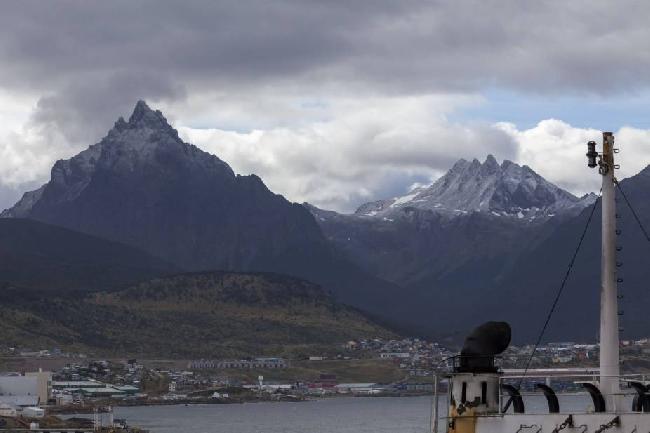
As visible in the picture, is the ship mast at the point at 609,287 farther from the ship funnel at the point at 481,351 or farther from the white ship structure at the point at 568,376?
the ship funnel at the point at 481,351

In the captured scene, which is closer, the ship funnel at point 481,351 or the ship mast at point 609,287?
the ship mast at point 609,287

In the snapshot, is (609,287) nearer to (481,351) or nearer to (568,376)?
(568,376)

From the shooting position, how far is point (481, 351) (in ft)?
125

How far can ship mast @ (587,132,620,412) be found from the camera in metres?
35.7

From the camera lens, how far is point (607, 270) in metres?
35.7

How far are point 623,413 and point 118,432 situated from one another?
16353 centimetres

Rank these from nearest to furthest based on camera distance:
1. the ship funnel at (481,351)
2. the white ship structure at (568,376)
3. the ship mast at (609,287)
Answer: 1. the white ship structure at (568,376)
2. the ship mast at (609,287)
3. the ship funnel at (481,351)

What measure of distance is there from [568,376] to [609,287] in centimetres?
234

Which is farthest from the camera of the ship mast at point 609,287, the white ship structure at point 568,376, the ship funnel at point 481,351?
the ship funnel at point 481,351

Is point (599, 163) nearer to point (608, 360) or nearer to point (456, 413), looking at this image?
point (608, 360)

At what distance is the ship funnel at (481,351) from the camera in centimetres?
3800

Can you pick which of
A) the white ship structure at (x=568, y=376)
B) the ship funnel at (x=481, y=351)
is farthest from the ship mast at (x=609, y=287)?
the ship funnel at (x=481, y=351)

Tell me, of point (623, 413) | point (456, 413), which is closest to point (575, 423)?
point (623, 413)

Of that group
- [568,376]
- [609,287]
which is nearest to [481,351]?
[568,376]
